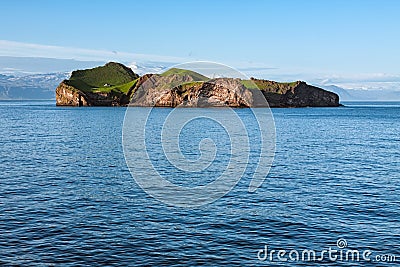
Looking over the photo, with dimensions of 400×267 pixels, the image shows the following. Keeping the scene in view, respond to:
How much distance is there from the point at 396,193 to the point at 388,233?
513 inches

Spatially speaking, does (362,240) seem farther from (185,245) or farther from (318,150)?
(318,150)

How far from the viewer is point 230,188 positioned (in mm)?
45906

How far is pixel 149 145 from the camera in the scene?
83.5 m

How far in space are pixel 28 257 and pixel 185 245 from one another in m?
9.21

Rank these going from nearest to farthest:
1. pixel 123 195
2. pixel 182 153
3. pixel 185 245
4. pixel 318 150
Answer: pixel 185 245 < pixel 123 195 < pixel 182 153 < pixel 318 150

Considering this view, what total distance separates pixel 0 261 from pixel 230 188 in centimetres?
2434

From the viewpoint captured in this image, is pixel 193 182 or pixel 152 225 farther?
pixel 193 182

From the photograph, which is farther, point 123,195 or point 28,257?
point 123,195

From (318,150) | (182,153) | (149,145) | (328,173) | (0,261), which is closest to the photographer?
(0,261)

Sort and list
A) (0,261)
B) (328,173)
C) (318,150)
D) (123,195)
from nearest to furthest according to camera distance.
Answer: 1. (0,261)
2. (123,195)
3. (328,173)
4. (318,150)

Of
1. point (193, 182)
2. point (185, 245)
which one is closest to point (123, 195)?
point (193, 182)

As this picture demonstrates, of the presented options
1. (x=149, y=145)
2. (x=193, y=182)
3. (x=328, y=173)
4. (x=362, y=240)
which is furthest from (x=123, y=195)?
(x=149, y=145)

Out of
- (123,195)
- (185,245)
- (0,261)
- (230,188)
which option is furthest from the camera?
(230,188)

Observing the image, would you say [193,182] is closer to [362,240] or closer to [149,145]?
[362,240]
